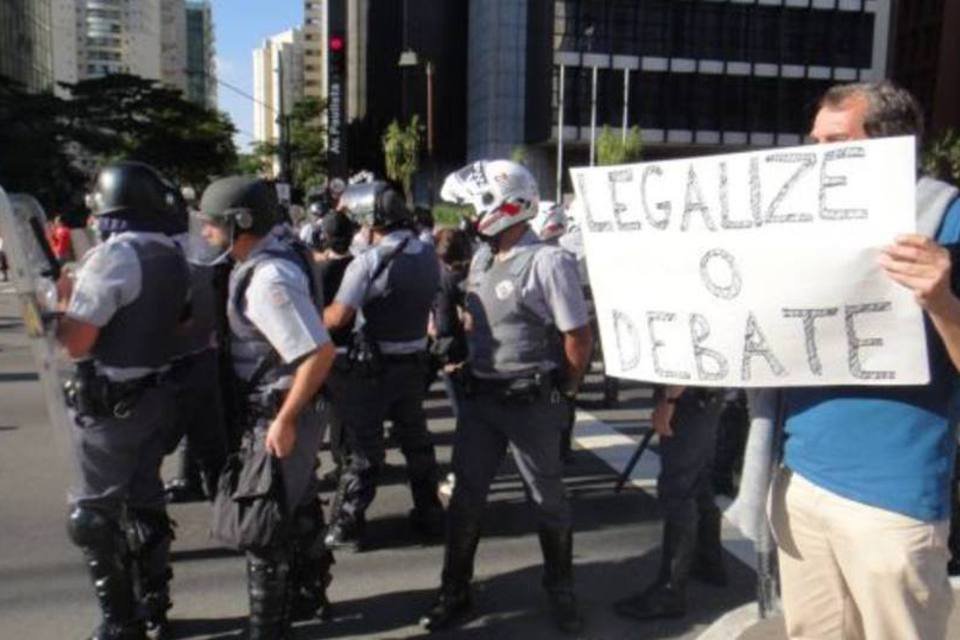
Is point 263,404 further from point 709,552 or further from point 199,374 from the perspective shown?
point 709,552

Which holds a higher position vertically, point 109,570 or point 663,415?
point 663,415

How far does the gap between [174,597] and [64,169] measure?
4082 cm

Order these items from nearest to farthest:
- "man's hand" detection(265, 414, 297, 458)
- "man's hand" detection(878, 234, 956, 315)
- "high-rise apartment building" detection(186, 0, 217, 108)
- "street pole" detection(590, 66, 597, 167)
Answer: "man's hand" detection(878, 234, 956, 315) → "man's hand" detection(265, 414, 297, 458) → "street pole" detection(590, 66, 597, 167) → "high-rise apartment building" detection(186, 0, 217, 108)

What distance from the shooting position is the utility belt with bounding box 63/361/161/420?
11.7 ft

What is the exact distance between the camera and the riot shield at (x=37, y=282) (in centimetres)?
331

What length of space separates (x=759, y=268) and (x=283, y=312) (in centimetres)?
165

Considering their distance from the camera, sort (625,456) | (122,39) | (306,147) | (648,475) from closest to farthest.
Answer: (648,475)
(625,456)
(306,147)
(122,39)

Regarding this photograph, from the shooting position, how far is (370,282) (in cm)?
520

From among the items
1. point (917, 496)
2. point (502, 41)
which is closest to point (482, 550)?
point (917, 496)

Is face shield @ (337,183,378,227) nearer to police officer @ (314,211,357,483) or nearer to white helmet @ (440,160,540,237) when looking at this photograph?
police officer @ (314,211,357,483)

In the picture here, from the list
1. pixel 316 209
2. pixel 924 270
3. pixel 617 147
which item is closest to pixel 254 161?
pixel 617 147

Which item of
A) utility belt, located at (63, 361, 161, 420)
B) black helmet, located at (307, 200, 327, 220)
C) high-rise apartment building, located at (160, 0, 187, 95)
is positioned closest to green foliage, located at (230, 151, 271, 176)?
black helmet, located at (307, 200, 327, 220)

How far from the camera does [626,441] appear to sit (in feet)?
26.0

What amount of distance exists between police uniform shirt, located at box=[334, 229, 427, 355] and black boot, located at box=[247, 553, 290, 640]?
1726 mm
